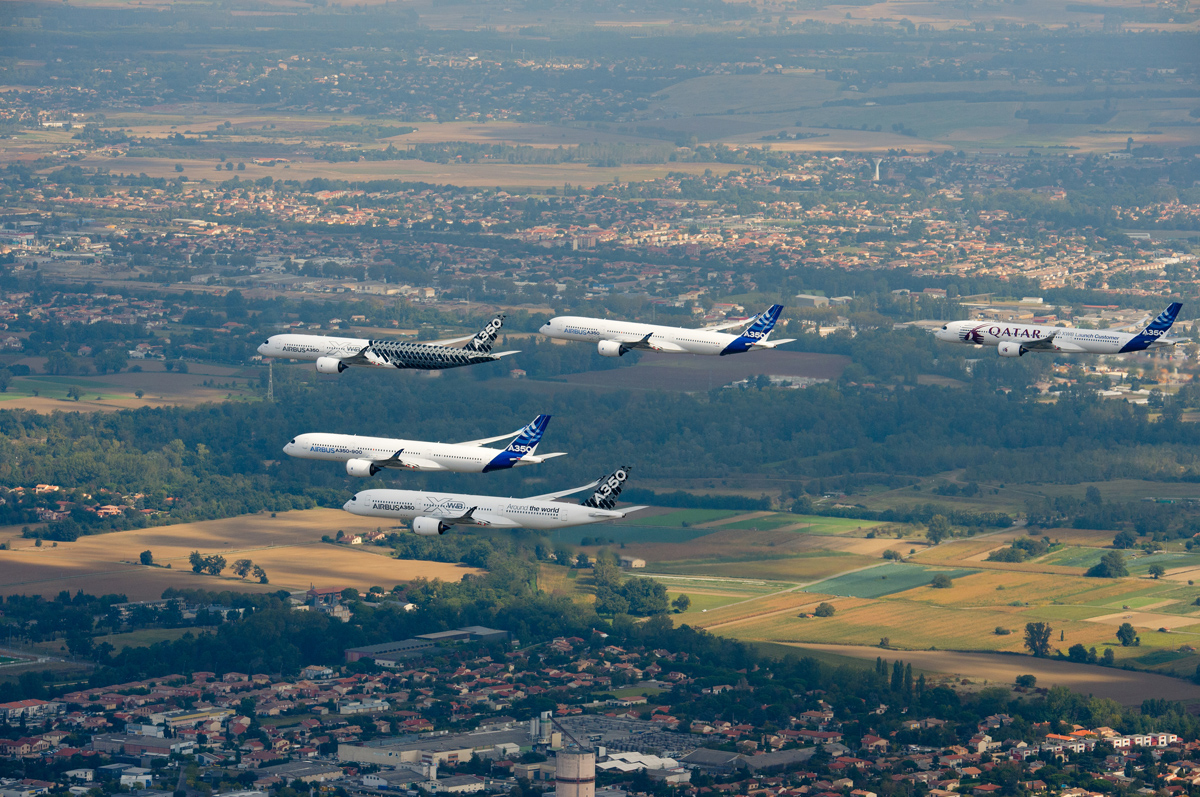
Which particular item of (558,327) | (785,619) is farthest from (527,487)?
(558,327)

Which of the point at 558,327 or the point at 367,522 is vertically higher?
A: the point at 558,327

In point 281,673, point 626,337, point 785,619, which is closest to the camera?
point 626,337

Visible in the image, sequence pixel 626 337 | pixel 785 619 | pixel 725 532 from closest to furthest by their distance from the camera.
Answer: pixel 626 337
pixel 785 619
pixel 725 532

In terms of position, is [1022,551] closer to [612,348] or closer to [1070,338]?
[1070,338]

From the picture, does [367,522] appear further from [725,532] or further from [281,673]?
[281,673]

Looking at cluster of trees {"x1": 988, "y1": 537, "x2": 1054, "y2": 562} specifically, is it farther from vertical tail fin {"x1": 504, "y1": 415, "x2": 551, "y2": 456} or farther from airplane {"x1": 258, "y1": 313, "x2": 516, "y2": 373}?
vertical tail fin {"x1": 504, "y1": 415, "x2": 551, "y2": 456}

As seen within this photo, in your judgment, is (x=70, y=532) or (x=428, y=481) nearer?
(x=428, y=481)

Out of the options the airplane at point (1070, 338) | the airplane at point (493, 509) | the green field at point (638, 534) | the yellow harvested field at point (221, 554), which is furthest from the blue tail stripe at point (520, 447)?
the green field at point (638, 534)

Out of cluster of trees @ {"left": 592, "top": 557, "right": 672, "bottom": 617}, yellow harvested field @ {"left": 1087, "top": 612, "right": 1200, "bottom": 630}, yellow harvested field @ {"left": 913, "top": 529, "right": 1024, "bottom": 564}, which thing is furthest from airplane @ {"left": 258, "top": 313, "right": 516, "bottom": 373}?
yellow harvested field @ {"left": 913, "top": 529, "right": 1024, "bottom": 564}
